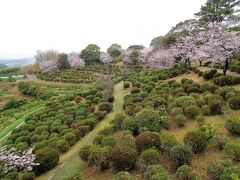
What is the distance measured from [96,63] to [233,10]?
40.2 m

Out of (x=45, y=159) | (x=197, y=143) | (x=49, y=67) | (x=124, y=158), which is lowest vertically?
(x=45, y=159)

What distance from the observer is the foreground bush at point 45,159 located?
43.0ft

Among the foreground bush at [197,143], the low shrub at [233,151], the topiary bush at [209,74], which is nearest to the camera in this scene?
the low shrub at [233,151]

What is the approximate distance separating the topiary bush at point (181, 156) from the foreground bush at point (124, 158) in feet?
5.61

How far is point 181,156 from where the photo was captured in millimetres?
9633

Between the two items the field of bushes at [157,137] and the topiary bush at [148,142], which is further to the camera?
the topiary bush at [148,142]

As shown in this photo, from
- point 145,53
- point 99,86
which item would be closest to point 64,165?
point 99,86

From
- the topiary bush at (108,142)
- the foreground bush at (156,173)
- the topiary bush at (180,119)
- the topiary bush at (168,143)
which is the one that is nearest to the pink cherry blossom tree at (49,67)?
the topiary bush at (108,142)

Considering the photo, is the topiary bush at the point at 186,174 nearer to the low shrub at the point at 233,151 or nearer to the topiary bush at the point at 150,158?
the topiary bush at the point at 150,158

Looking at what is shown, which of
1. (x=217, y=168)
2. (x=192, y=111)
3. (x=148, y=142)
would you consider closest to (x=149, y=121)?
(x=148, y=142)

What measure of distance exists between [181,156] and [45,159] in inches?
295

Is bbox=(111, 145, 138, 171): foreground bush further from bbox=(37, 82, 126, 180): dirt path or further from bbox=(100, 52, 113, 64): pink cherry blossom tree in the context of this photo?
bbox=(100, 52, 113, 64): pink cherry blossom tree

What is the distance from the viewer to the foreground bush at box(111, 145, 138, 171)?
10.3m

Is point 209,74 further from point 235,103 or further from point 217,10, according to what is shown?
point 217,10
